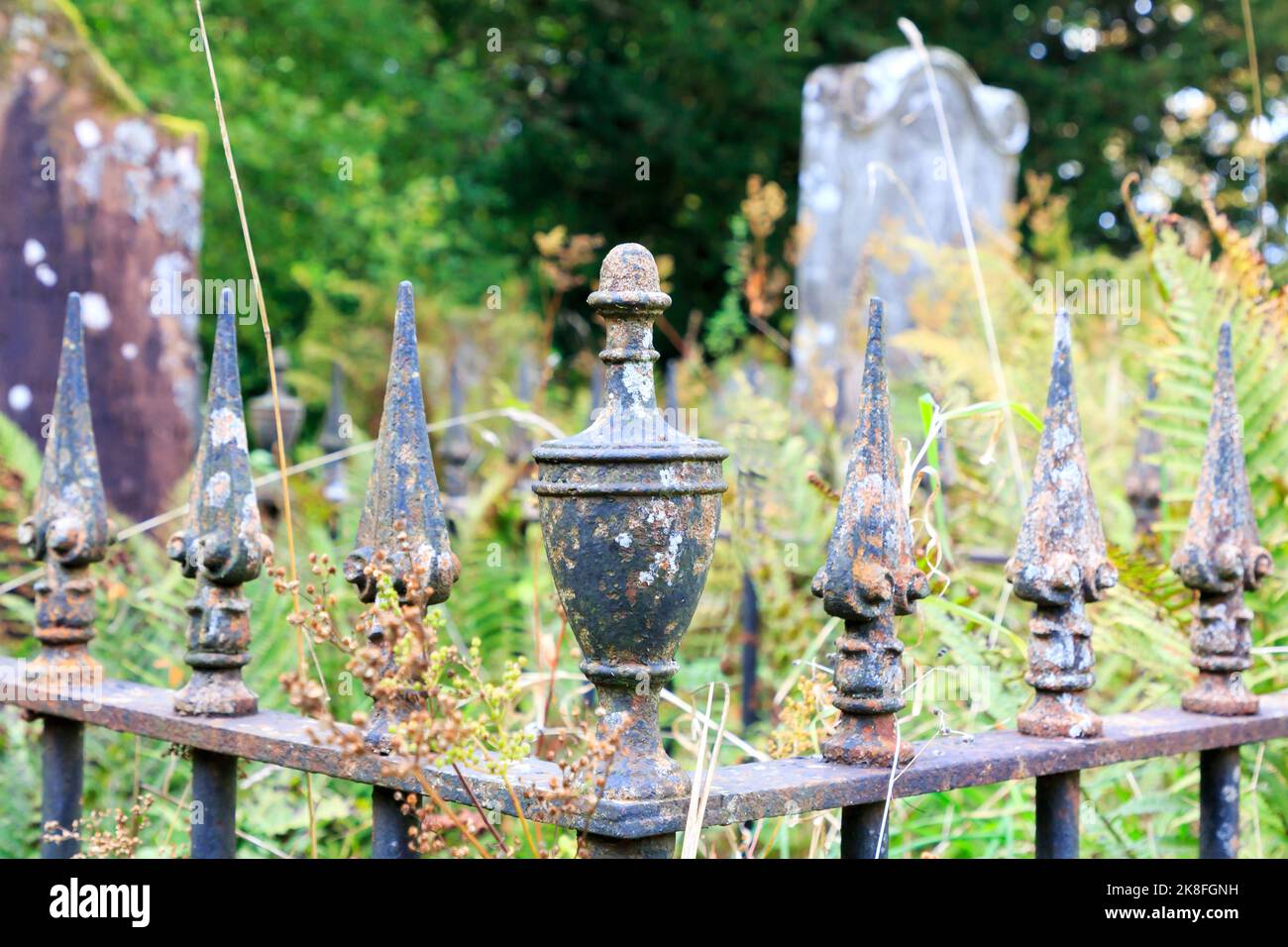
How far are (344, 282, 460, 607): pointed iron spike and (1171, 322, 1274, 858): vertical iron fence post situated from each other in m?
1.22

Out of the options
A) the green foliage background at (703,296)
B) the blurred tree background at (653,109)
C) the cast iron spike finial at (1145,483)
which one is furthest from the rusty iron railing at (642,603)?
the blurred tree background at (653,109)

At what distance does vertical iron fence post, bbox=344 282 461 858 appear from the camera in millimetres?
1605

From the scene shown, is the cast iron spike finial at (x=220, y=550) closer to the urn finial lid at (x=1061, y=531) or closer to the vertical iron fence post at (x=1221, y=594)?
the urn finial lid at (x=1061, y=531)

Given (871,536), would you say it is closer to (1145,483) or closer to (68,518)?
(68,518)

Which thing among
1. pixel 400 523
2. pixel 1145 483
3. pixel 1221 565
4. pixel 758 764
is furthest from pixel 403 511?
pixel 1145 483

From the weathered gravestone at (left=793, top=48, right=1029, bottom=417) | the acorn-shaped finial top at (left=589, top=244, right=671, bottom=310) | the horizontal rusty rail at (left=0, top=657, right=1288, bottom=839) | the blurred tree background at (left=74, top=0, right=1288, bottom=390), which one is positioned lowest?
the horizontal rusty rail at (left=0, top=657, right=1288, bottom=839)

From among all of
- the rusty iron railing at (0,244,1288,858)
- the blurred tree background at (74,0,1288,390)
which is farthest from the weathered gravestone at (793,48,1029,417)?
the blurred tree background at (74,0,1288,390)

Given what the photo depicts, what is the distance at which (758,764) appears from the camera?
67.3 inches

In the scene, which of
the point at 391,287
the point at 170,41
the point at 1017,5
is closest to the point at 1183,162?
the point at 1017,5

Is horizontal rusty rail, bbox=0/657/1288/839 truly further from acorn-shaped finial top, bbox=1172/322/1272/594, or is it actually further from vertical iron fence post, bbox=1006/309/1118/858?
acorn-shaped finial top, bbox=1172/322/1272/594

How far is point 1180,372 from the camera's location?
107 inches

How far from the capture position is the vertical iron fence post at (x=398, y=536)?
1.61 m
